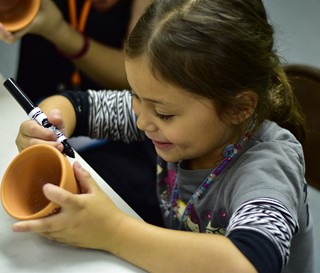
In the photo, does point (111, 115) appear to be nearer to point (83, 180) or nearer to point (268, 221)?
point (83, 180)

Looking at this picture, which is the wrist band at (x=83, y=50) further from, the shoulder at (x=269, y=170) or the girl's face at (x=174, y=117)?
the shoulder at (x=269, y=170)

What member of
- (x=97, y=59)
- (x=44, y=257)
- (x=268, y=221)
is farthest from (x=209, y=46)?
(x=97, y=59)

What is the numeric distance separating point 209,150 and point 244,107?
107mm

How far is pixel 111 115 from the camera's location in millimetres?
1055

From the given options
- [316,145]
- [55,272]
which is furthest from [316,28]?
[55,272]

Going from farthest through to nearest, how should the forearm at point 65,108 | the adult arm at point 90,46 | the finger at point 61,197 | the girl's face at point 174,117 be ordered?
the adult arm at point 90,46, the forearm at point 65,108, the girl's face at point 174,117, the finger at point 61,197

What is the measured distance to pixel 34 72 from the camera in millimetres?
1424

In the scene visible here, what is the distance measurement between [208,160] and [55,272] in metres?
0.37

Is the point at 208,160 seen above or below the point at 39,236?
below

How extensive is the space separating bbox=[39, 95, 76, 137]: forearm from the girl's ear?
13.3 inches

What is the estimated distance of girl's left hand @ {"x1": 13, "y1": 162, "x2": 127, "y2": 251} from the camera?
663 millimetres

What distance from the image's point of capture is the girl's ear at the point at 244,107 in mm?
797

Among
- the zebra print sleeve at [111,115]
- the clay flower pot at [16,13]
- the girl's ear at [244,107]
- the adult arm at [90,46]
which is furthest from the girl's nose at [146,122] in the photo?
the adult arm at [90,46]

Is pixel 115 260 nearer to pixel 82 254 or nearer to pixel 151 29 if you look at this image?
pixel 82 254
